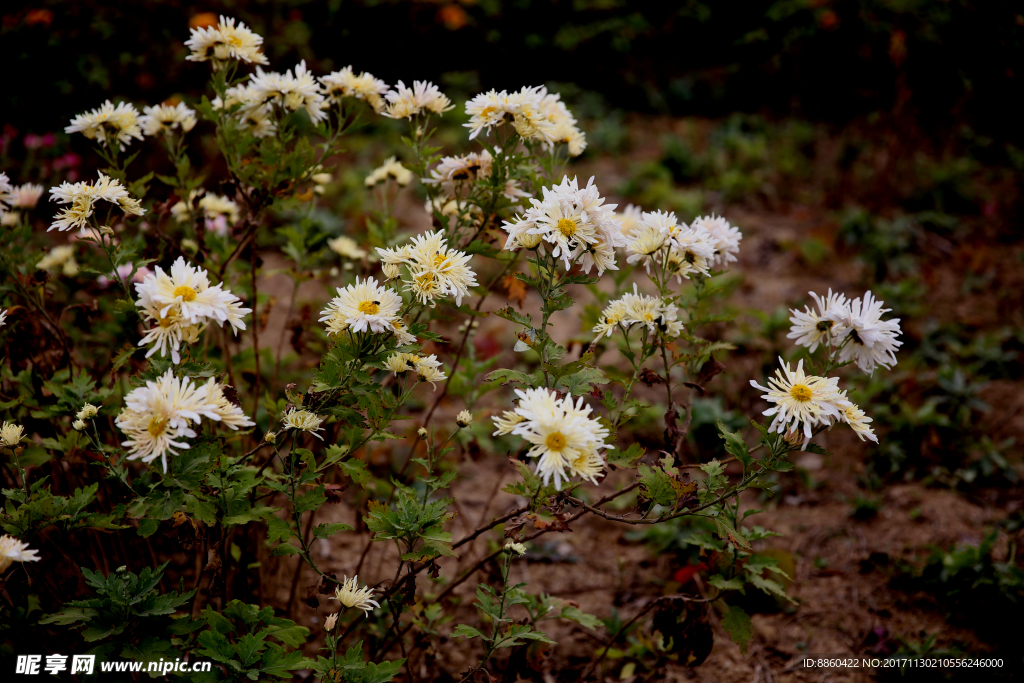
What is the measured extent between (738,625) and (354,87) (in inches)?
73.9

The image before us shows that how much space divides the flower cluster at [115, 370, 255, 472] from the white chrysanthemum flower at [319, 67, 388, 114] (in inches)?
38.9

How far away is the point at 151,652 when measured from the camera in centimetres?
143

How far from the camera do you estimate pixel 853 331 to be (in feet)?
5.10

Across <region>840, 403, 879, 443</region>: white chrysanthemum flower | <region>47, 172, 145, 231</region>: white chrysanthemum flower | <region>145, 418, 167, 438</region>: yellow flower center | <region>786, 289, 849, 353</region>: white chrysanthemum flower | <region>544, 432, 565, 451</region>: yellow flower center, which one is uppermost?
<region>47, 172, 145, 231</region>: white chrysanthemum flower

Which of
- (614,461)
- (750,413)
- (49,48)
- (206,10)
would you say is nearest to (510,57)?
(206,10)

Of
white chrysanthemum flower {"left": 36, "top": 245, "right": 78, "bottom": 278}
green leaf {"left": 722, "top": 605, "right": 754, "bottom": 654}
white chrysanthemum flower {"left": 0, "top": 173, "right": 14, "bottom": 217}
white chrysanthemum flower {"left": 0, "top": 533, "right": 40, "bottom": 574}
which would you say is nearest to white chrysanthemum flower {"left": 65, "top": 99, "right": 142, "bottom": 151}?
white chrysanthemum flower {"left": 0, "top": 173, "right": 14, "bottom": 217}

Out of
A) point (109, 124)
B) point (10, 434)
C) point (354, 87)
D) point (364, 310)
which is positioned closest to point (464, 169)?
point (354, 87)

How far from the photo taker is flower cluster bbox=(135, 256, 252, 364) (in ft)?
4.22

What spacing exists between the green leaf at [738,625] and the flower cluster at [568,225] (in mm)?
1106

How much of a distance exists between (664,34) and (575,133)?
705 cm

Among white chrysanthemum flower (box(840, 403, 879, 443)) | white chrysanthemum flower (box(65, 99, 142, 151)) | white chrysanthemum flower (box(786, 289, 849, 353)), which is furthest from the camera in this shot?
white chrysanthemum flower (box(65, 99, 142, 151))

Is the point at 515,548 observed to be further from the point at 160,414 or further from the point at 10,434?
the point at 10,434

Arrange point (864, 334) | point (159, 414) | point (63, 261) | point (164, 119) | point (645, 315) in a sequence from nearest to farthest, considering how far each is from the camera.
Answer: point (159, 414) < point (864, 334) < point (645, 315) < point (164, 119) < point (63, 261)

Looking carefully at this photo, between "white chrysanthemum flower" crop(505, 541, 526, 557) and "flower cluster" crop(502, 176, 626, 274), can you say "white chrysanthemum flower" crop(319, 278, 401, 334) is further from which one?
"white chrysanthemum flower" crop(505, 541, 526, 557)
